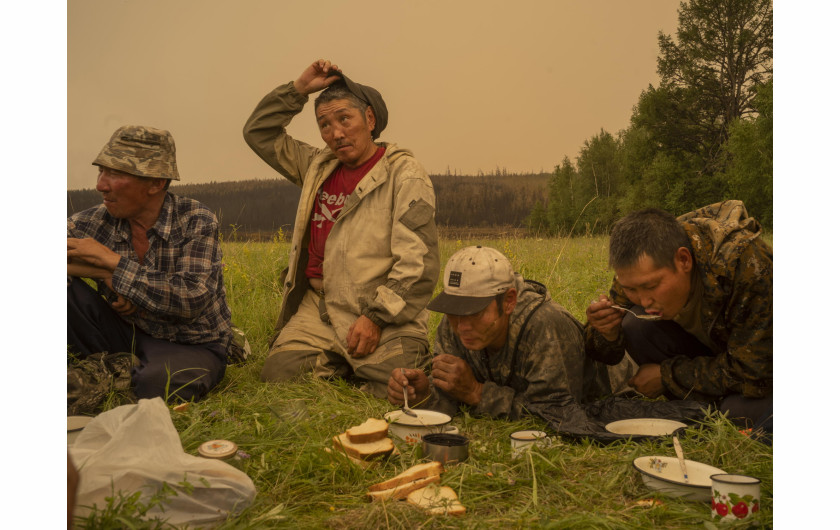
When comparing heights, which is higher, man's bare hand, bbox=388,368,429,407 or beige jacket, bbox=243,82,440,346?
beige jacket, bbox=243,82,440,346

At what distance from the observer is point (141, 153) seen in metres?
3.58

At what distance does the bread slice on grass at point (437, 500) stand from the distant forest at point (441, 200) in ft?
14.7

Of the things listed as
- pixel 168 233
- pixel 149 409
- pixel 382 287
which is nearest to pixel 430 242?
pixel 382 287

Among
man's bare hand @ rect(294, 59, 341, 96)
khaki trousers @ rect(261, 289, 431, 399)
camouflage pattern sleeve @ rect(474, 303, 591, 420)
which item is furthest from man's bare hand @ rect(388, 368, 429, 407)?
man's bare hand @ rect(294, 59, 341, 96)

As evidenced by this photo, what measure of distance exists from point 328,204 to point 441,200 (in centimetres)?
313

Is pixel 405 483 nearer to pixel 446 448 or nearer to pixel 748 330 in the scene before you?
pixel 446 448

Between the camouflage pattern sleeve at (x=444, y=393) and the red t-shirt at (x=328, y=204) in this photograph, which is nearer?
the camouflage pattern sleeve at (x=444, y=393)

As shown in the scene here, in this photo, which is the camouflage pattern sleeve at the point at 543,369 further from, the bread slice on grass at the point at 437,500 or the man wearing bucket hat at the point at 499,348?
the bread slice on grass at the point at 437,500

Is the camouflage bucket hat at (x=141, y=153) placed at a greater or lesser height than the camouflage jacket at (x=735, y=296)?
greater

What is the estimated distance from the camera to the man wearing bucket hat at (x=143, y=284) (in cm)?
340

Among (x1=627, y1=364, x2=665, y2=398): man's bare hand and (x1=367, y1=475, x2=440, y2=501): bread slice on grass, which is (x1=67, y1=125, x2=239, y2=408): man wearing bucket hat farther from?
(x1=627, y1=364, x2=665, y2=398): man's bare hand

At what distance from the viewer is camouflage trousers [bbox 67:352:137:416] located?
3.29 metres

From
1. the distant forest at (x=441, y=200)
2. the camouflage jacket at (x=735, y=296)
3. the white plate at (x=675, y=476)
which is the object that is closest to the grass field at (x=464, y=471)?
the white plate at (x=675, y=476)

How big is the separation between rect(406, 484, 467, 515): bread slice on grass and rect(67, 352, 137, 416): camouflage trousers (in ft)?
6.16
